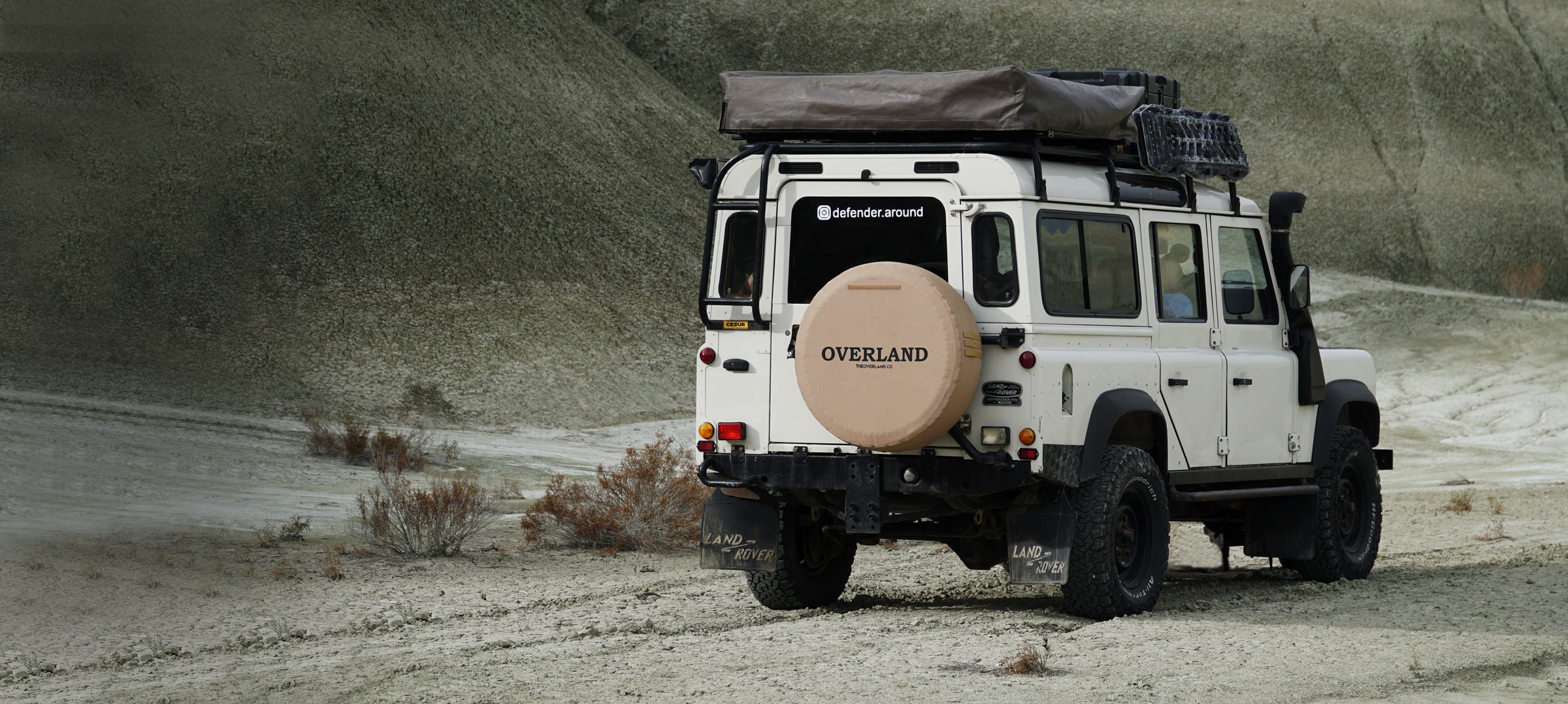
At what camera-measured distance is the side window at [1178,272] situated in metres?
10.0

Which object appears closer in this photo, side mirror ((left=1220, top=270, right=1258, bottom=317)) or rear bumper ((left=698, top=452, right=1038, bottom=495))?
rear bumper ((left=698, top=452, right=1038, bottom=495))

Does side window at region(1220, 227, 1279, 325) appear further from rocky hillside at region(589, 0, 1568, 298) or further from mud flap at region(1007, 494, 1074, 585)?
rocky hillside at region(589, 0, 1568, 298)

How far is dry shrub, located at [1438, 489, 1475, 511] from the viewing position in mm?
18094

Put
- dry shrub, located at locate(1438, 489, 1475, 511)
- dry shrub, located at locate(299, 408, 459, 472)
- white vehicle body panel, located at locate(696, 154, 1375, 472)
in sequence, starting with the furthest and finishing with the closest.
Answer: dry shrub, located at locate(299, 408, 459, 472), dry shrub, located at locate(1438, 489, 1475, 511), white vehicle body panel, located at locate(696, 154, 1375, 472)

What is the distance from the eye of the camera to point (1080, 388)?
903 cm

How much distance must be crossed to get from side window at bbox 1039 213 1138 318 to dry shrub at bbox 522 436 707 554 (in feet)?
19.5

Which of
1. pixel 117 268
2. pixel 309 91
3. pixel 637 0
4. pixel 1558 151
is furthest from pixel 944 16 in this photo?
pixel 117 268

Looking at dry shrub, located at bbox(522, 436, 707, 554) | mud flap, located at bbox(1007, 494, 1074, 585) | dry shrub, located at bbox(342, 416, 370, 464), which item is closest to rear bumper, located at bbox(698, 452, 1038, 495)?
mud flap, located at bbox(1007, 494, 1074, 585)

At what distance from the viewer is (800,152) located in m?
9.58

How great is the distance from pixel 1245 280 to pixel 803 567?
3.48 m

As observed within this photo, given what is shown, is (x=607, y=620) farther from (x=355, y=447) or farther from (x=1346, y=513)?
(x=355, y=447)

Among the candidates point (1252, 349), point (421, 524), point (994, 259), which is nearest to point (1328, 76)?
point (421, 524)

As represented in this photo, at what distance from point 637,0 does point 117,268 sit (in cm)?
6190

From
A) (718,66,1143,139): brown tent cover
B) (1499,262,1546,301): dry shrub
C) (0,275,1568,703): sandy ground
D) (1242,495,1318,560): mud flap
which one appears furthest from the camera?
(1499,262,1546,301): dry shrub
